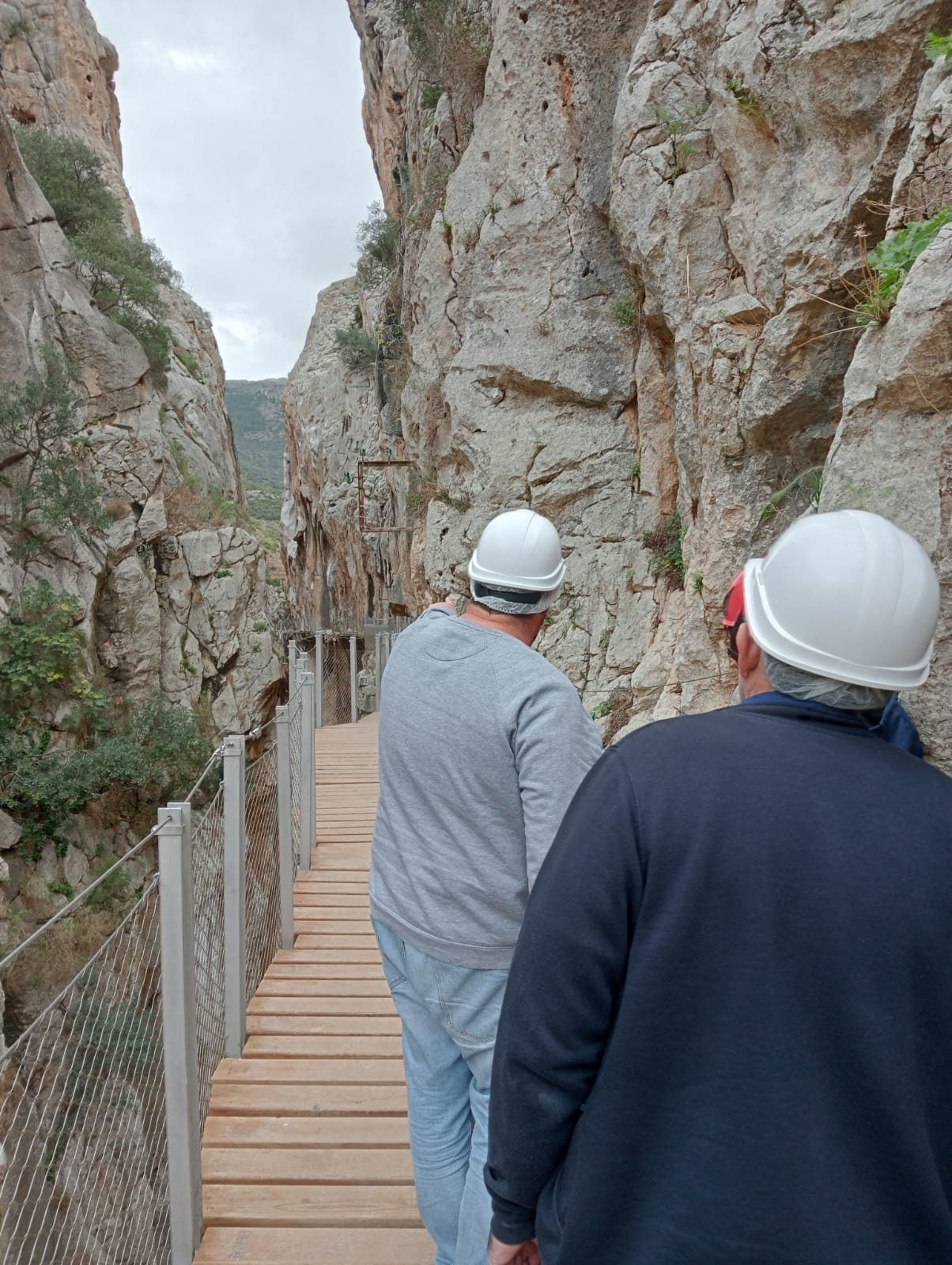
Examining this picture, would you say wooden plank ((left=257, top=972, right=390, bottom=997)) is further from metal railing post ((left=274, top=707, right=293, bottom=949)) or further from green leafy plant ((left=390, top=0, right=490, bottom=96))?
green leafy plant ((left=390, top=0, right=490, bottom=96))

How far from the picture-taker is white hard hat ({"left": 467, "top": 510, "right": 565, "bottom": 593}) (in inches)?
69.7

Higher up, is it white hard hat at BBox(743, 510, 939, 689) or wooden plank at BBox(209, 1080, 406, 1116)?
white hard hat at BBox(743, 510, 939, 689)

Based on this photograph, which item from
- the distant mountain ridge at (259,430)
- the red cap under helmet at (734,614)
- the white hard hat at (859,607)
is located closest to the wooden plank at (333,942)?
the red cap under helmet at (734,614)

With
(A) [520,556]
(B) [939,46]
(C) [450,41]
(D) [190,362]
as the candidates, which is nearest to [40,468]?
(C) [450,41]

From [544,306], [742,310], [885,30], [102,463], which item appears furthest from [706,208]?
[102,463]

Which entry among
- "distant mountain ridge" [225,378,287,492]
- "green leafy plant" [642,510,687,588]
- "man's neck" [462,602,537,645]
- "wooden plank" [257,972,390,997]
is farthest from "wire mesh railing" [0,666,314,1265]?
"distant mountain ridge" [225,378,287,492]

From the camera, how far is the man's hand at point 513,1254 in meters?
1.21

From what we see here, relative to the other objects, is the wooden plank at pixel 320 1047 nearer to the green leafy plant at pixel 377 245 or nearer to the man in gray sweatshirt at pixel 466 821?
the man in gray sweatshirt at pixel 466 821

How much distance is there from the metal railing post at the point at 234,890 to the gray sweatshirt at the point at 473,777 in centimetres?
172

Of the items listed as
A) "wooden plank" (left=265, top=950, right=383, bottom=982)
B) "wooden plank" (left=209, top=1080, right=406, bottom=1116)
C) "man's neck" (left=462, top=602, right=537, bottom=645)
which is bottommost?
"wooden plank" (left=265, top=950, right=383, bottom=982)

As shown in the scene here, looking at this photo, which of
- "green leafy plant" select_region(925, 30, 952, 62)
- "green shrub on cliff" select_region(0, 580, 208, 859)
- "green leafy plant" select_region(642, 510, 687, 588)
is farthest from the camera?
"green shrub on cliff" select_region(0, 580, 208, 859)

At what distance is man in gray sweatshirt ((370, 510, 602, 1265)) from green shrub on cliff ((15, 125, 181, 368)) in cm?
1968

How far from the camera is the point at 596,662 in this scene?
10.1 m

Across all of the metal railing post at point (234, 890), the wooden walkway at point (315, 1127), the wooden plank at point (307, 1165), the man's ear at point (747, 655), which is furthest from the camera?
the metal railing post at point (234, 890)
